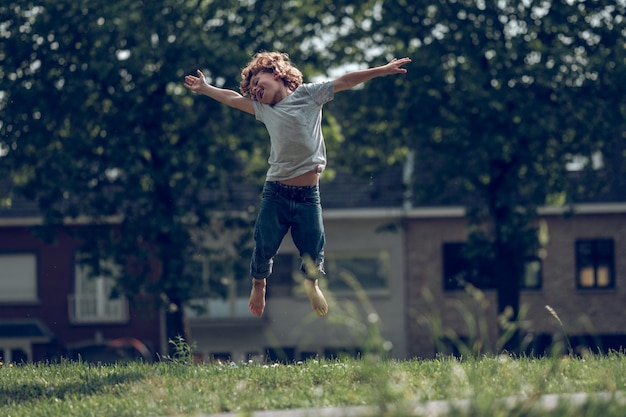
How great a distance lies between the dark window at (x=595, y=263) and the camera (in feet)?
125

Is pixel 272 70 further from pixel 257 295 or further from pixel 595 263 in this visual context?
pixel 595 263

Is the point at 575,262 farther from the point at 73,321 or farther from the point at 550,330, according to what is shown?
the point at 73,321

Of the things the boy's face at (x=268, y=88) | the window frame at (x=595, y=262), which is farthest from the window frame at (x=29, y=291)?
the boy's face at (x=268, y=88)

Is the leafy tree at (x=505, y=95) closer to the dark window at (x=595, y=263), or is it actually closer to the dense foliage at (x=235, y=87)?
the dense foliage at (x=235, y=87)

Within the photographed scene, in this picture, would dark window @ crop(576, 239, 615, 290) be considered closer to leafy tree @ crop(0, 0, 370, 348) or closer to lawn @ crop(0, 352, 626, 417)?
leafy tree @ crop(0, 0, 370, 348)

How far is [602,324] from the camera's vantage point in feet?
123

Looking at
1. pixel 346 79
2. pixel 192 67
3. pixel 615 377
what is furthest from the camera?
pixel 192 67

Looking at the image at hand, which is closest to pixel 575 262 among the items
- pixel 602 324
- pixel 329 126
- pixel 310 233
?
pixel 602 324

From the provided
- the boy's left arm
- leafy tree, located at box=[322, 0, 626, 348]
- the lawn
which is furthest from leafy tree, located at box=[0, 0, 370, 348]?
the lawn

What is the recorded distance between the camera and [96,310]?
3881 cm

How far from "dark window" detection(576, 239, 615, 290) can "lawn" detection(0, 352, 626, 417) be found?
3024 centimetres

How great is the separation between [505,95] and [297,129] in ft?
49.2

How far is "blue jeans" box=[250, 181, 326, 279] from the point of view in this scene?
28.8 feet

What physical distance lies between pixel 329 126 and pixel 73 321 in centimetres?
1776
